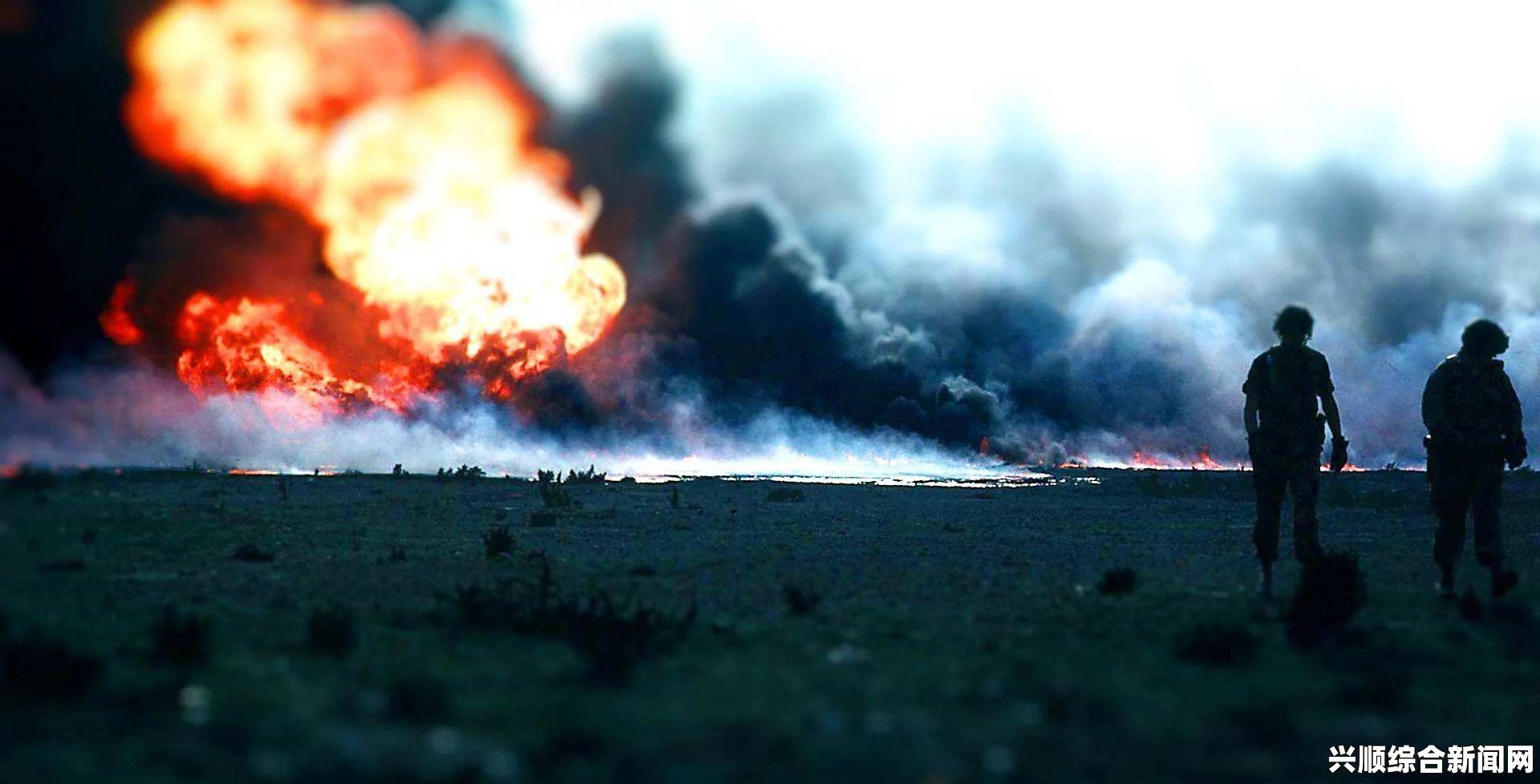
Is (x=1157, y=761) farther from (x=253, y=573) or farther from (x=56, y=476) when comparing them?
(x=253, y=573)

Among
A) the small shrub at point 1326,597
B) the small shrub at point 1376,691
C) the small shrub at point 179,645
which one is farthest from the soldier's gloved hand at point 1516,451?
the small shrub at point 179,645

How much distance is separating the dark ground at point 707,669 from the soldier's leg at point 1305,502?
2.17 feet

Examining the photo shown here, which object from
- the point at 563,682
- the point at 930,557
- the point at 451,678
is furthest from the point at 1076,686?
the point at 930,557

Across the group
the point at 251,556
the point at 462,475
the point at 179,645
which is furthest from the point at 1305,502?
the point at 462,475

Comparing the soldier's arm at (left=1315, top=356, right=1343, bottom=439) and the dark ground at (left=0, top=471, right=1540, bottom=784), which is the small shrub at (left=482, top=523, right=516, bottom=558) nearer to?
the dark ground at (left=0, top=471, right=1540, bottom=784)

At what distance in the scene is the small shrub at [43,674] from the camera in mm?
6781

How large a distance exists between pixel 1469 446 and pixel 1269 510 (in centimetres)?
212

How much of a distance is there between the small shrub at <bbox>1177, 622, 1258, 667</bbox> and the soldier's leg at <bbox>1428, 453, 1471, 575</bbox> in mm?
4746

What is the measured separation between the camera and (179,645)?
8.25 metres

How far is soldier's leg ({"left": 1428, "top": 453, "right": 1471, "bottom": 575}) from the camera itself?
12672mm

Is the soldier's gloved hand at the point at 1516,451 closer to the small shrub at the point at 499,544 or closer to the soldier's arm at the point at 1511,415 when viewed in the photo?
the soldier's arm at the point at 1511,415

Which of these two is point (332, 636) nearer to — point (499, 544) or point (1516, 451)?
point (499, 544)

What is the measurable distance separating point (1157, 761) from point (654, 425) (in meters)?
75.7

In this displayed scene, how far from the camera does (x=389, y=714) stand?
653 centimetres
